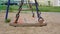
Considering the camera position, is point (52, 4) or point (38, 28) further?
point (52, 4)

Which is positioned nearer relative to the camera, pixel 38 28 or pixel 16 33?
pixel 16 33

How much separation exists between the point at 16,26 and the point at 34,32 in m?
0.63

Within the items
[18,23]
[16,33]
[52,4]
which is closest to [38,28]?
[18,23]

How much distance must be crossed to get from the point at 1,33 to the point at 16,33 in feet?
0.82

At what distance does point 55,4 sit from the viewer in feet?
41.4

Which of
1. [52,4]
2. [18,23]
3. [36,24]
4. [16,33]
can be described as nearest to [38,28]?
[36,24]

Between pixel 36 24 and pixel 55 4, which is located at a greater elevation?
pixel 36 24

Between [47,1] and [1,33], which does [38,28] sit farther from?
[47,1]

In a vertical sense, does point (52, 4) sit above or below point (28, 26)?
below

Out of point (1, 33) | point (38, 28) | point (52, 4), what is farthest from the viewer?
point (52, 4)

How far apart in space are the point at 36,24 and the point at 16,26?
0.40 meters

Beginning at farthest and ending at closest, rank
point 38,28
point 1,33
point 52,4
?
point 52,4, point 38,28, point 1,33

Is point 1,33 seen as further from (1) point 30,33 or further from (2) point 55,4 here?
(2) point 55,4

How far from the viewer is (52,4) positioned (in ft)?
41.4
